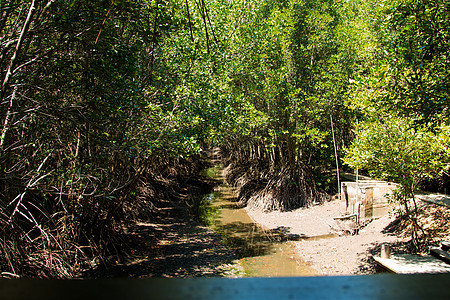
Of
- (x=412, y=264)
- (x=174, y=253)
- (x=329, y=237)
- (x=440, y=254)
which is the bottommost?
(x=329, y=237)

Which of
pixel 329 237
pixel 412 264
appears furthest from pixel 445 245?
pixel 329 237

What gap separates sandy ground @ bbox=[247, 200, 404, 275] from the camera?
889cm

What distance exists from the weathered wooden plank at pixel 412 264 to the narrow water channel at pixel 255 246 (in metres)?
1.95

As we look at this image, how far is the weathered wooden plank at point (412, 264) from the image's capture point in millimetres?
6178

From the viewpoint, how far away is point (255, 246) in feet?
37.5

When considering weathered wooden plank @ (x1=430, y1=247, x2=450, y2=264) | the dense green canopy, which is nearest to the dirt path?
the dense green canopy

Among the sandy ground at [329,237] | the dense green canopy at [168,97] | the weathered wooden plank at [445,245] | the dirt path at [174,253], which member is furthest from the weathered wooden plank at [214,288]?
the sandy ground at [329,237]

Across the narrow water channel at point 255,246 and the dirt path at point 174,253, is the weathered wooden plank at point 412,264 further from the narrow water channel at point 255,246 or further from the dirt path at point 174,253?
the dirt path at point 174,253

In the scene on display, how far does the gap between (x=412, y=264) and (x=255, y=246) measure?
556 centimetres

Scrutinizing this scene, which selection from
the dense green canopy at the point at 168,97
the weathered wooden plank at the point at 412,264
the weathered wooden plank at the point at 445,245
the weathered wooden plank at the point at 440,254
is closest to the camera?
the dense green canopy at the point at 168,97

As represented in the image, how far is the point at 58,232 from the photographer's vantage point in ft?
22.1

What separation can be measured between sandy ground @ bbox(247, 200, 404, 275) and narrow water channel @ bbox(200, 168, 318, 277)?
404 mm

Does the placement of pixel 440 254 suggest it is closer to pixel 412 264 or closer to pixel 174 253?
pixel 412 264

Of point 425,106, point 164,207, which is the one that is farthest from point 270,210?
point 425,106
